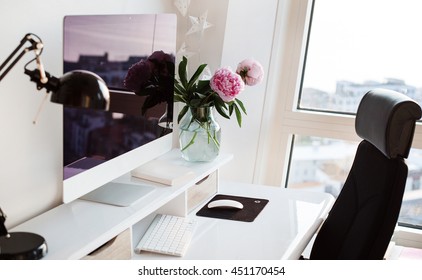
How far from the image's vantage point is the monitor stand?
1703 millimetres

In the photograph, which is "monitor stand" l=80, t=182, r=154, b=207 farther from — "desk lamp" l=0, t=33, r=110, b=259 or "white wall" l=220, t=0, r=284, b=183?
"white wall" l=220, t=0, r=284, b=183

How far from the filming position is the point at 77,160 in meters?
1.49

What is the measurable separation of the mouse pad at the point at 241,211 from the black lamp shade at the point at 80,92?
912mm

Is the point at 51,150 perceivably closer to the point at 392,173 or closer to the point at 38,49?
the point at 38,49

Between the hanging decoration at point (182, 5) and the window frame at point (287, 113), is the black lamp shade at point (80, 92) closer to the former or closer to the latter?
the hanging decoration at point (182, 5)

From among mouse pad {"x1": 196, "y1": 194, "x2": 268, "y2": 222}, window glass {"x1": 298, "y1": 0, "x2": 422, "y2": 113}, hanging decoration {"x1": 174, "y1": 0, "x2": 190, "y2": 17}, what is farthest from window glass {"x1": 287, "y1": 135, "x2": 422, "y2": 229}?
hanging decoration {"x1": 174, "y1": 0, "x2": 190, "y2": 17}

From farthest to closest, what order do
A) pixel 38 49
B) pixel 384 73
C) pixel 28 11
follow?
pixel 384 73, pixel 28 11, pixel 38 49

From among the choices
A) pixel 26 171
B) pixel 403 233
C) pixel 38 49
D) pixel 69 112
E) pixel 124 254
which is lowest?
pixel 403 233

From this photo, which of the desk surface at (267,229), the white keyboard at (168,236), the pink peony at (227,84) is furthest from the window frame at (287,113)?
the white keyboard at (168,236)

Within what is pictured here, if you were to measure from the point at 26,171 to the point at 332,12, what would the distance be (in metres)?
1.62

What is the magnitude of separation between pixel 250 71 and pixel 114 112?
656 millimetres

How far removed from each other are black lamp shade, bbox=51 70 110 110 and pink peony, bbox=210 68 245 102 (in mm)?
856

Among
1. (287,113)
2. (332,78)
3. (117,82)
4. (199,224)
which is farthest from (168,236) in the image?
(332,78)
